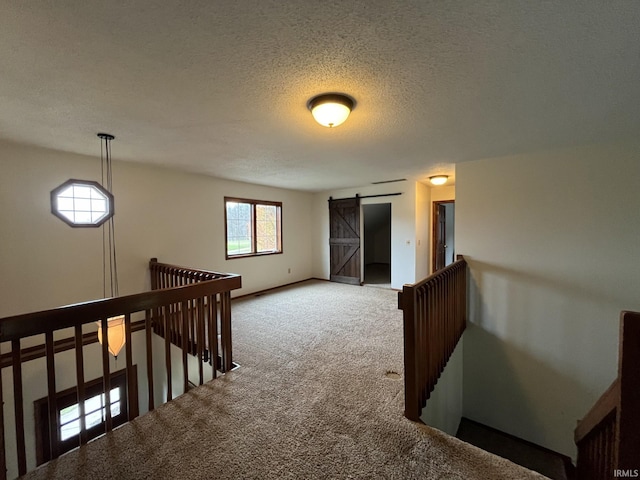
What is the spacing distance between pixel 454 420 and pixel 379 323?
59.1 inches

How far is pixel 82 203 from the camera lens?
3465 mm

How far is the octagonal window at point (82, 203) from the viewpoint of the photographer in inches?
129

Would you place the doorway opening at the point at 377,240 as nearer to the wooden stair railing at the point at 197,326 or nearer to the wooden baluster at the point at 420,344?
the wooden stair railing at the point at 197,326

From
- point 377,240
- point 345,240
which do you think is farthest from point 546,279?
point 377,240

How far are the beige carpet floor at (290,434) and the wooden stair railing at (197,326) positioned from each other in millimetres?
244

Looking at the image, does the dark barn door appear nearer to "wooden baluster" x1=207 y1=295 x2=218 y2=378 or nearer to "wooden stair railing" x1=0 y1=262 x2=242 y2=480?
"wooden stair railing" x1=0 y1=262 x2=242 y2=480

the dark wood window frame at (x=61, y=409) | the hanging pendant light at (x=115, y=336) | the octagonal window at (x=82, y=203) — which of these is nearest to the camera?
the hanging pendant light at (x=115, y=336)

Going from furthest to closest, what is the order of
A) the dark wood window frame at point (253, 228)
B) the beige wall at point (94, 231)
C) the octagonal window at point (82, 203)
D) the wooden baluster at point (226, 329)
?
the dark wood window frame at point (253, 228)
the octagonal window at point (82, 203)
the beige wall at point (94, 231)
the wooden baluster at point (226, 329)

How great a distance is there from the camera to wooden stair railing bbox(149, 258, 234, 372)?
8.16 feet

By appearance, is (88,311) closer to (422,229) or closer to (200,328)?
(200,328)

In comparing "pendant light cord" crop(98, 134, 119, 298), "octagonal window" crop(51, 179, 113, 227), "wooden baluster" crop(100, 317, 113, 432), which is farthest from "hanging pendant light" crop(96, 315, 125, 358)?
"octagonal window" crop(51, 179, 113, 227)

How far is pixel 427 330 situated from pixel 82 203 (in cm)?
435

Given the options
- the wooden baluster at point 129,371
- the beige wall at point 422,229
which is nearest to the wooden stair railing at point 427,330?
the wooden baluster at point 129,371

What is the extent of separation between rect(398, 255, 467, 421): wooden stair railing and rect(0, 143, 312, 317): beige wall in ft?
12.5
